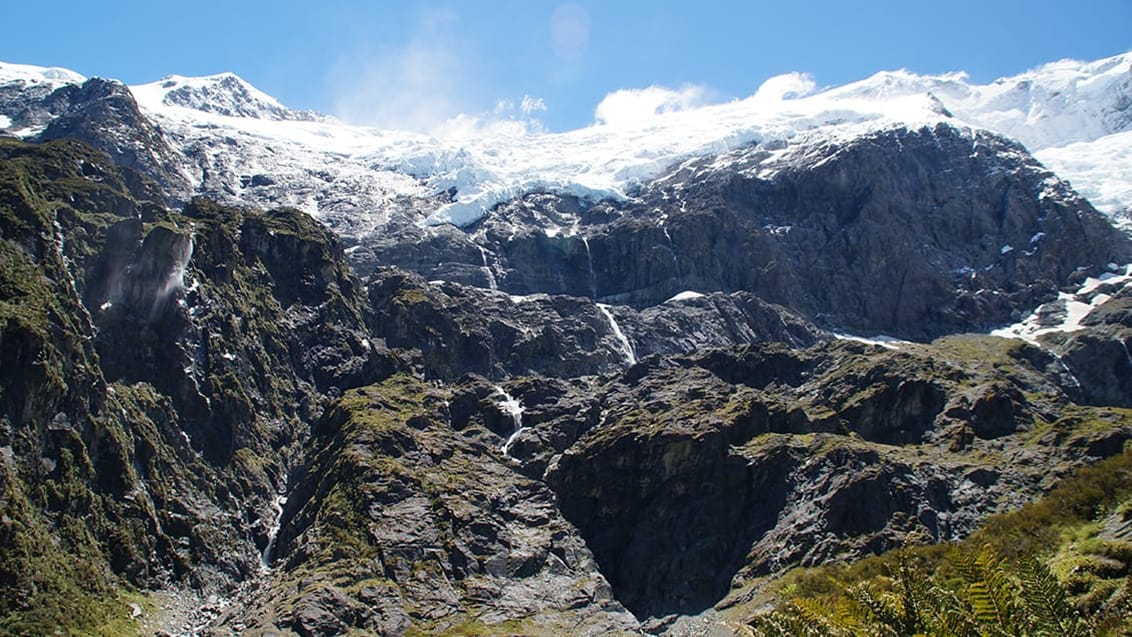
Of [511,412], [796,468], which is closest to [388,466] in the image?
[511,412]

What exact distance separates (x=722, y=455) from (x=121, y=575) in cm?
8725

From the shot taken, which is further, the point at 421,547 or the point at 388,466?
the point at 388,466

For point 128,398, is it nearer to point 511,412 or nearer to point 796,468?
point 511,412

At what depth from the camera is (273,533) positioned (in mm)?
154125

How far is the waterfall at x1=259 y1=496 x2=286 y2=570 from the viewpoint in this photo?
14675cm

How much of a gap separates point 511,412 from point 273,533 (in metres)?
50.8

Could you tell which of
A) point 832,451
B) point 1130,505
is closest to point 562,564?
point 832,451

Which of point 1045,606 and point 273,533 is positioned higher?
point 273,533

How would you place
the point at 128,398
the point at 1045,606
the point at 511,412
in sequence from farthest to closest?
the point at 511,412 < the point at 128,398 < the point at 1045,606

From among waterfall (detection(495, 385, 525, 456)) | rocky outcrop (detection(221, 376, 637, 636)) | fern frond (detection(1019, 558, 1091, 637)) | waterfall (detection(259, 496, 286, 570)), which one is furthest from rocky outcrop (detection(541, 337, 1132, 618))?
fern frond (detection(1019, 558, 1091, 637))

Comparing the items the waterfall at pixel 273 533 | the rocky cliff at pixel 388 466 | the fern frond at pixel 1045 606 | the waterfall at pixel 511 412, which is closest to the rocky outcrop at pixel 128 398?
the rocky cliff at pixel 388 466

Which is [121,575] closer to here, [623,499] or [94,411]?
[94,411]

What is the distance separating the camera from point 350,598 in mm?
116375

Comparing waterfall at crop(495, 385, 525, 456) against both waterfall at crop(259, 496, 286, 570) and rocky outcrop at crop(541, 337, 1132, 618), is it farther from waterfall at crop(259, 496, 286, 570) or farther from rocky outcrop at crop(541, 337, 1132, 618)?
waterfall at crop(259, 496, 286, 570)
